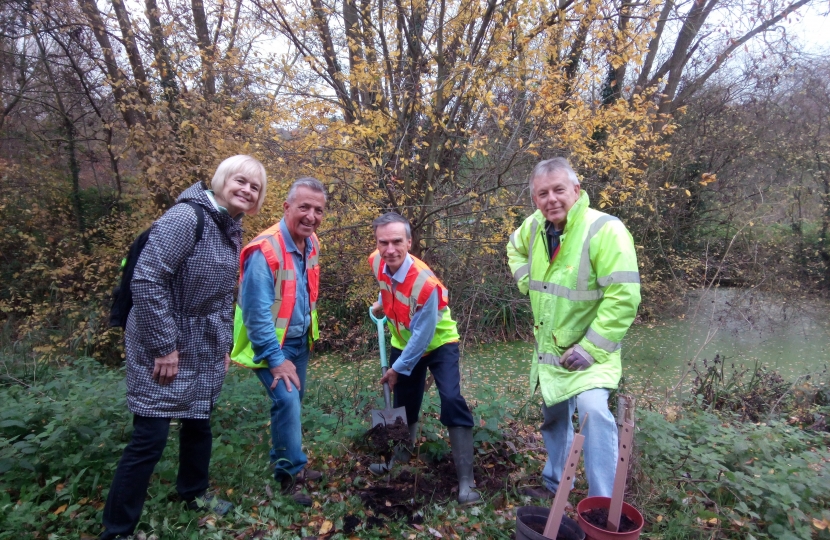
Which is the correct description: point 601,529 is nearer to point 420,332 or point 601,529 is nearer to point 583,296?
point 583,296

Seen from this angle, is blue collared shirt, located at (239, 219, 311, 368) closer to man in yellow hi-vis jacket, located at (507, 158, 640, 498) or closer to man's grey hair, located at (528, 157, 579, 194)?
man in yellow hi-vis jacket, located at (507, 158, 640, 498)

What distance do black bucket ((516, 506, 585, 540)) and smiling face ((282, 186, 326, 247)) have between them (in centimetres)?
177

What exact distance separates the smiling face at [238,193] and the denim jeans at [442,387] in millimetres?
1352

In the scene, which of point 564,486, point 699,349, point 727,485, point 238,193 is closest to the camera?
point 564,486

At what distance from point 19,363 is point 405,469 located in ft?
15.1

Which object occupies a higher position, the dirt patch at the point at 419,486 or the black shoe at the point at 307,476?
the black shoe at the point at 307,476

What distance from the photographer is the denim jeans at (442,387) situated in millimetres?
3023

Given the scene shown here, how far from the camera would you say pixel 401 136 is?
4.61 m

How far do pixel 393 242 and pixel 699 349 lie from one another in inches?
238

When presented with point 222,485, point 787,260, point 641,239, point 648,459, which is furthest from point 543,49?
point 787,260

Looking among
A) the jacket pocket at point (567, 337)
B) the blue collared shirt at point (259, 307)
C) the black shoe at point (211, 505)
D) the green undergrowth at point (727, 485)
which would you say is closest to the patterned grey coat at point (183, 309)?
the blue collared shirt at point (259, 307)

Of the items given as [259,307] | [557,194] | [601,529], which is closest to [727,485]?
[601,529]

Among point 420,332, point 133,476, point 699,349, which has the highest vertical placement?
point 420,332

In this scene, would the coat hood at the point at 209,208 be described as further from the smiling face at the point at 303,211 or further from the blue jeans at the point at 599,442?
the blue jeans at the point at 599,442
